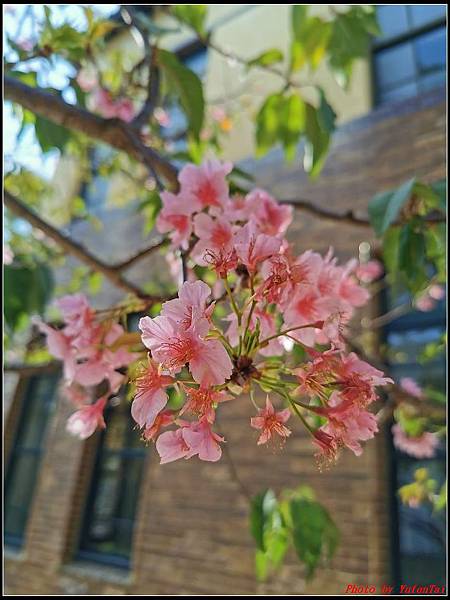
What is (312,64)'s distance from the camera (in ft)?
4.52

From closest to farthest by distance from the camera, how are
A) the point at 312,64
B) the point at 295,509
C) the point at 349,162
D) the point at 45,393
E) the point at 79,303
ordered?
the point at 79,303 → the point at 295,509 → the point at 312,64 → the point at 349,162 → the point at 45,393

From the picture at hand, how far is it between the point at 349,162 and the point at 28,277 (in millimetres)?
2342

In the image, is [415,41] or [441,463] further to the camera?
[415,41]

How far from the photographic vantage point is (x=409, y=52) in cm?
301

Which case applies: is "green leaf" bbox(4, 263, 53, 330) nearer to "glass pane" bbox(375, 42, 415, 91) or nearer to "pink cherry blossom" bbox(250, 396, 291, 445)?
"pink cherry blossom" bbox(250, 396, 291, 445)

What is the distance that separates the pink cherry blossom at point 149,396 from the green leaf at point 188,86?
78 centimetres

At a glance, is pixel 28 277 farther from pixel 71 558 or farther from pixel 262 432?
pixel 71 558

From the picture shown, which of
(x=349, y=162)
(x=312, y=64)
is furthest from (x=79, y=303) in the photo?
(x=349, y=162)

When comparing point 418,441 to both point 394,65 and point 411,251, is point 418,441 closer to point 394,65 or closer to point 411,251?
point 411,251

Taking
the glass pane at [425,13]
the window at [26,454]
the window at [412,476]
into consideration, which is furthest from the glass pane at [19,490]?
the glass pane at [425,13]

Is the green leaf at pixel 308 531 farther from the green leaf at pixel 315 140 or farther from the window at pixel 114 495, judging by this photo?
the window at pixel 114 495

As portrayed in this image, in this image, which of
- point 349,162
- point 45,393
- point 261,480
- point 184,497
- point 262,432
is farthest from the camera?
point 45,393

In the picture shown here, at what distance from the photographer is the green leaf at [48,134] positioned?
0.99m

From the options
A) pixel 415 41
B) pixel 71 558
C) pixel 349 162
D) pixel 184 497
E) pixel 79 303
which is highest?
pixel 415 41
